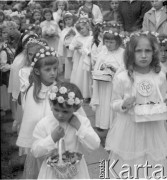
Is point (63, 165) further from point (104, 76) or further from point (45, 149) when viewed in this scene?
point (104, 76)

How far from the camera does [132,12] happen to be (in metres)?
10.6

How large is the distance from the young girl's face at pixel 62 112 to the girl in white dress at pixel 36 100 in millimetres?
813

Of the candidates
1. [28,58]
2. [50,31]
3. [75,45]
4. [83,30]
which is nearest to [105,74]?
[28,58]

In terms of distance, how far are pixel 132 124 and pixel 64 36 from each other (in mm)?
6541

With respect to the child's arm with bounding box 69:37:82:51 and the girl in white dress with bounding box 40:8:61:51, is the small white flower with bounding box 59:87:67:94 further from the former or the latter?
the girl in white dress with bounding box 40:8:61:51

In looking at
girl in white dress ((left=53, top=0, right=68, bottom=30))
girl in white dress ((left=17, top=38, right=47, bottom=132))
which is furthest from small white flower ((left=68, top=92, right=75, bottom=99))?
girl in white dress ((left=53, top=0, right=68, bottom=30))

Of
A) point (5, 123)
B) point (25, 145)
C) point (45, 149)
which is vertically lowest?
point (5, 123)

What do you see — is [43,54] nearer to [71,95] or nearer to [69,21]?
[71,95]

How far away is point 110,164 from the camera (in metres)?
4.84

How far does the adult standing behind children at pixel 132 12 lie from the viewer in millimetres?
10562

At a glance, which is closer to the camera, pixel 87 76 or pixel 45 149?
pixel 45 149

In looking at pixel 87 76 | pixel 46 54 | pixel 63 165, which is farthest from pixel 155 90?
pixel 87 76

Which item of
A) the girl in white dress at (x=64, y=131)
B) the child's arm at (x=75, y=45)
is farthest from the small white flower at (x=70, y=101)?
the child's arm at (x=75, y=45)

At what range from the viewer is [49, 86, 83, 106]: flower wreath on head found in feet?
11.5
